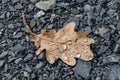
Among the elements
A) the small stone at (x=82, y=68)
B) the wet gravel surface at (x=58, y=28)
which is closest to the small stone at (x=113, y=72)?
the wet gravel surface at (x=58, y=28)

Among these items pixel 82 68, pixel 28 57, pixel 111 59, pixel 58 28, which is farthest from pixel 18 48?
pixel 111 59

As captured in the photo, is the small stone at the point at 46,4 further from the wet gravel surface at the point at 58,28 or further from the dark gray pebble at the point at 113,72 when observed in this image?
the dark gray pebble at the point at 113,72

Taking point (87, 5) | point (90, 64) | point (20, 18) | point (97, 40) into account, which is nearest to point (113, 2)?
point (87, 5)

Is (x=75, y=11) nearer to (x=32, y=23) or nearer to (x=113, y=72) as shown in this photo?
(x=32, y=23)

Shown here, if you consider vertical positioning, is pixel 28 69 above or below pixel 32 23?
below

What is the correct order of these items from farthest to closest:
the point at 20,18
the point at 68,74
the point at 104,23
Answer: the point at 20,18
the point at 104,23
the point at 68,74

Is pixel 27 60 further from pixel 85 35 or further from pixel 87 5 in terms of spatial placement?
pixel 87 5
